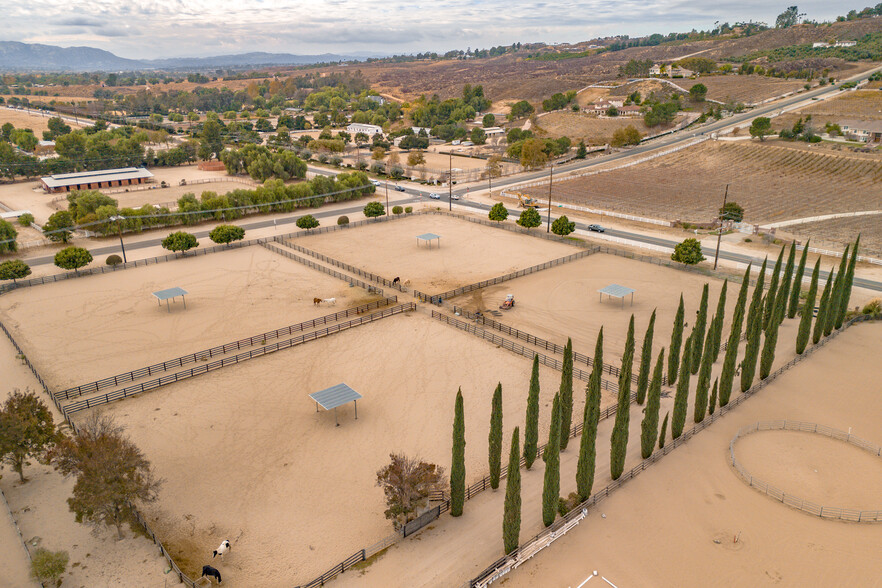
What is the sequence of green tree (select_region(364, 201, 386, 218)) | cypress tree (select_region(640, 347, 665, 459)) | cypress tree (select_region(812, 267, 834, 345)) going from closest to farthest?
cypress tree (select_region(640, 347, 665, 459)), cypress tree (select_region(812, 267, 834, 345)), green tree (select_region(364, 201, 386, 218))

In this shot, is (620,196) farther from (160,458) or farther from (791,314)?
(160,458)

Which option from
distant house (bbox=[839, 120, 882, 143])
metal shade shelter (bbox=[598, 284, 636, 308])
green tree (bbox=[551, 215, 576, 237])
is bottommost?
metal shade shelter (bbox=[598, 284, 636, 308])

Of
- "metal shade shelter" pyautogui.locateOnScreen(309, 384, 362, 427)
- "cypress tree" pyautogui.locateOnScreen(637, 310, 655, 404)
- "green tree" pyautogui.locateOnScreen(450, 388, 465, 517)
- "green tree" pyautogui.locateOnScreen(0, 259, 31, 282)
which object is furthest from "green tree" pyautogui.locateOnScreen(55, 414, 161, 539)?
"green tree" pyautogui.locateOnScreen(0, 259, 31, 282)

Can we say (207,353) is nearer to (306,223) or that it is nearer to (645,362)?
(645,362)

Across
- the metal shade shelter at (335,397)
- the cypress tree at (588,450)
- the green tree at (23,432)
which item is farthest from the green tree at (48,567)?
the cypress tree at (588,450)

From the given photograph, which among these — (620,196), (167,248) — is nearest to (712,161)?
(620,196)

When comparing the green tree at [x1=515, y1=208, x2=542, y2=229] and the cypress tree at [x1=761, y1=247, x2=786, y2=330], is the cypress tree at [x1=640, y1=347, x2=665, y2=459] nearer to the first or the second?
the cypress tree at [x1=761, y1=247, x2=786, y2=330]

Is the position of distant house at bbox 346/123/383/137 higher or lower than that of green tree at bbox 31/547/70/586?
higher
